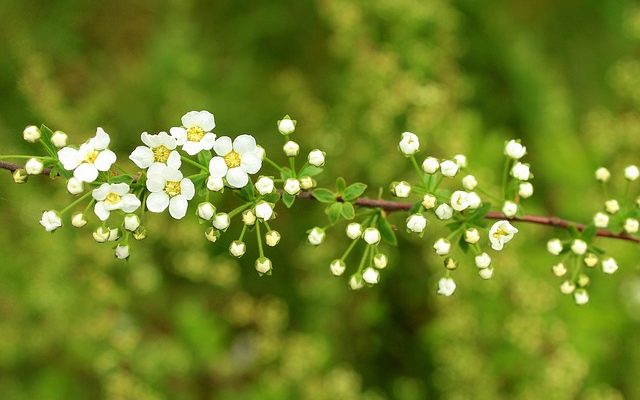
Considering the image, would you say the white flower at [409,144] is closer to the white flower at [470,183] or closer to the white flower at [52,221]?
the white flower at [470,183]

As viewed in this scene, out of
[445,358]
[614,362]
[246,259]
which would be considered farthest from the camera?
[246,259]

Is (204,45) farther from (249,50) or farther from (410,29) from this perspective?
(410,29)

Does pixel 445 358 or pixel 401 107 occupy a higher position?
pixel 401 107

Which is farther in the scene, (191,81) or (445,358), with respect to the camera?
(191,81)

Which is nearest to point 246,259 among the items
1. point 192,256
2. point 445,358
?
point 192,256

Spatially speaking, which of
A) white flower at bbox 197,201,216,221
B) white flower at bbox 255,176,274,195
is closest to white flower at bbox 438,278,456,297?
white flower at bbox 255,176,274,195

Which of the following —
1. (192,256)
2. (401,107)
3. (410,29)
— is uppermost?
(410,29)

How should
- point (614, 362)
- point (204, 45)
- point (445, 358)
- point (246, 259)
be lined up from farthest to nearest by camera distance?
1. point (204, 45)
2. point (246, 259)
3. point (614, 362)
4. point (445, 358)

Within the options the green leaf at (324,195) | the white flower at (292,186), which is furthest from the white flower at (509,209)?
the white flower at (292,186)
